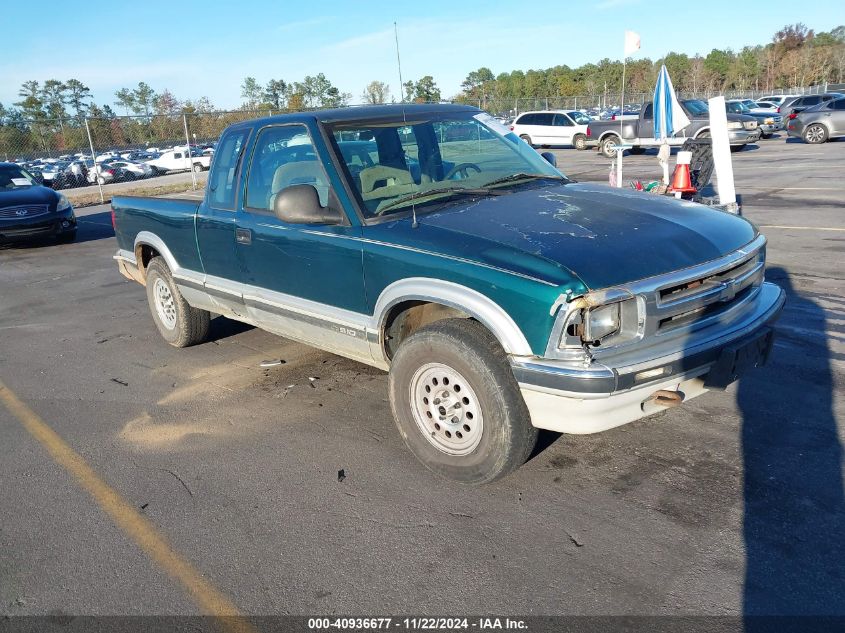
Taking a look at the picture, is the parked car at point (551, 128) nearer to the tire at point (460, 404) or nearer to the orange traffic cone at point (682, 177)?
the orange traffic cone at point (682, 177)

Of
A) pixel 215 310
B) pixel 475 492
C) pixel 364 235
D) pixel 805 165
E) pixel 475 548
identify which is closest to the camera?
pixel 475 548

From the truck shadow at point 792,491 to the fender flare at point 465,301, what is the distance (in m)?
1.30

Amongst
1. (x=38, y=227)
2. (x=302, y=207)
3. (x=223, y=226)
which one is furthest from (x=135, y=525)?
(x=38, y=227)

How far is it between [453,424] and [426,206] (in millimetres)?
1297

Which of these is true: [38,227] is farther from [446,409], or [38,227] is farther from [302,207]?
[446,409]

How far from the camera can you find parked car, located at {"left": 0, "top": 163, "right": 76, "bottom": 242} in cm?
1221

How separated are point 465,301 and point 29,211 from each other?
11.9 metres

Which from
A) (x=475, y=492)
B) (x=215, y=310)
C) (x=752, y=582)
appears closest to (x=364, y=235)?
(x=475, y=492)

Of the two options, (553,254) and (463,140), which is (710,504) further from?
(463,140)

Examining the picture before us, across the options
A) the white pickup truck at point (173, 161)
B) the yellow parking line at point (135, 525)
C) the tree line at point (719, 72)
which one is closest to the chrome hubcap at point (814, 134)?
the yellow parking line at point (135, 525)

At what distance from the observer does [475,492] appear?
3479 mm

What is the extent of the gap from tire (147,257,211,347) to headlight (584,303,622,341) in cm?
400

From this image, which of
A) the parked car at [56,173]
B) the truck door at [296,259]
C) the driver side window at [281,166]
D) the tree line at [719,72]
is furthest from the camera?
the tree line at [719,72]

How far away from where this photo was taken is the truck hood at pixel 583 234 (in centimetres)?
310
